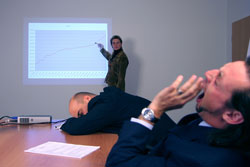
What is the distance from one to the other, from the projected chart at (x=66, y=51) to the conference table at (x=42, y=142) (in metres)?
2.15

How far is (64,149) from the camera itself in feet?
3.51

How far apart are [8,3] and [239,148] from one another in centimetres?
411

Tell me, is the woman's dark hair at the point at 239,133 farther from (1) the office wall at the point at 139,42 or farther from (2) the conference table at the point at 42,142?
(1) the office wall at the point at 139,42

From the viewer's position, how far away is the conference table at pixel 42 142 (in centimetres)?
89

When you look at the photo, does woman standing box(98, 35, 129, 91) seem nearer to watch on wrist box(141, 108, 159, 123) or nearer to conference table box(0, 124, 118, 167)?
conference table box(0, 124, 118, 167)

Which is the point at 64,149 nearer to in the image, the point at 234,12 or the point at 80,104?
the point at 80,104

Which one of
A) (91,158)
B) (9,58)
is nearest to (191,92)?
(91,158)

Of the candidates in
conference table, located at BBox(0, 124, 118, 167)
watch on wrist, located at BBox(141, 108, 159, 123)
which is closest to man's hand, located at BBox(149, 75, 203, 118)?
watch on wrist, located at BBox(141, 108, 159, 123)

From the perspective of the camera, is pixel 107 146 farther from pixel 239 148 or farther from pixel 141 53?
pixel 141 53

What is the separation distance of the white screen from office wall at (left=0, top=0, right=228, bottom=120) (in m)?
0.12

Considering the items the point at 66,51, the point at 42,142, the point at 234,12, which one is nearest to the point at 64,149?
the point at 42,142

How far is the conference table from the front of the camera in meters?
0.89

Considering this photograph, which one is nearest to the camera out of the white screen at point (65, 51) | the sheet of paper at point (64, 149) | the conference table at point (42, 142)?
the conference table at point (42, 142)

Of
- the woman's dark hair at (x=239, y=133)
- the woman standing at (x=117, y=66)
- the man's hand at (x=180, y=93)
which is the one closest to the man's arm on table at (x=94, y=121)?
the man's hand at (x=180, y=93)
